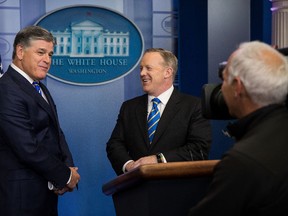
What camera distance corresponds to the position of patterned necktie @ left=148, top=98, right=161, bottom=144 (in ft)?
12.4

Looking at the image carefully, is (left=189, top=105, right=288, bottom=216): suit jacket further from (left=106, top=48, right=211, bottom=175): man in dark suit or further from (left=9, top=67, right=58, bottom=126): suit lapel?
(left=9, top=67, right=58, bottom=126): suit lapel

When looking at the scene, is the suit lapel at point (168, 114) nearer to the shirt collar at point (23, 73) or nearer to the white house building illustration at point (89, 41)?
the shirt collar at point (23, 73)

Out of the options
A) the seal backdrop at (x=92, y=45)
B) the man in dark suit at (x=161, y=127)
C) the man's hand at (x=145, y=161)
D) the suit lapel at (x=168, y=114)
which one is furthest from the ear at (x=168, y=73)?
the seal backdrop at (x=92, y=45)

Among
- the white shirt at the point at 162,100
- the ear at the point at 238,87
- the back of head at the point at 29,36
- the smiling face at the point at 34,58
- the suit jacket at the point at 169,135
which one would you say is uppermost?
the back of head at the point at 29,36

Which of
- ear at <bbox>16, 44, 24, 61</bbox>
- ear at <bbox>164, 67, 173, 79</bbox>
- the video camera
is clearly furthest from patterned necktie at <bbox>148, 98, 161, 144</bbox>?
the video camera

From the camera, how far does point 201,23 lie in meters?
5.43

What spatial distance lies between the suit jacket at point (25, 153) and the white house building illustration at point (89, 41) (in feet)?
5.96

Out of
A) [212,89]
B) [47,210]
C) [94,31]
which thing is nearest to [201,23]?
[94,31]

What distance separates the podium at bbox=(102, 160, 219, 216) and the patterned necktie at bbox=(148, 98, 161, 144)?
4.60ft

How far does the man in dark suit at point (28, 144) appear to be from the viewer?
136 inches

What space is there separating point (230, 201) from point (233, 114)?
0.96 ft

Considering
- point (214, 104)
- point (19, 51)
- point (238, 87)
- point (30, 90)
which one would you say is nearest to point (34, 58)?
point (19, 51)

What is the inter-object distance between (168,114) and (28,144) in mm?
859

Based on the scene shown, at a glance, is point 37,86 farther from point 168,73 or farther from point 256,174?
point 256,174
